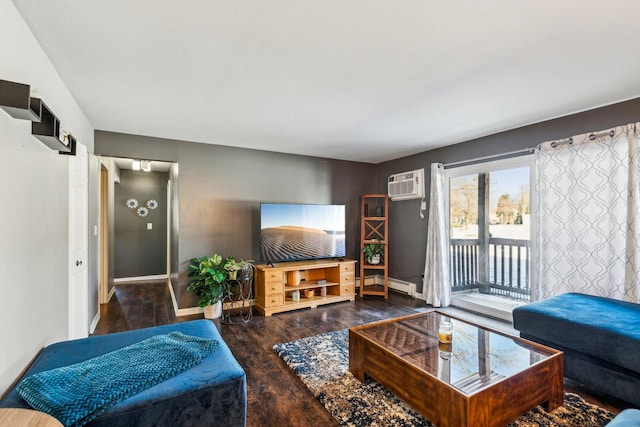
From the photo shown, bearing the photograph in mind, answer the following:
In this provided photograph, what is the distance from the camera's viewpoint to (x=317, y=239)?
449 centimetres

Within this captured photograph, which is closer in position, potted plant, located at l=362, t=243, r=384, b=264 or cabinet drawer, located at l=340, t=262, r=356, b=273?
cabinet drawer, located at l=340, t=262, r=356, b=273

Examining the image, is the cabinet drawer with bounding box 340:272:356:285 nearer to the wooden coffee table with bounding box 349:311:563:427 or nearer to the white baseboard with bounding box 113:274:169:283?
the wooden coffee table with bounding box 349:311:563:427

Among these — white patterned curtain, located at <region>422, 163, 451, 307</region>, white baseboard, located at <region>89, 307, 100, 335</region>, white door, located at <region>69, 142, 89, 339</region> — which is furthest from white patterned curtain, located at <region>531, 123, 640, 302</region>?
white baseboard, located at <region>89, 307, 100, 335</region>

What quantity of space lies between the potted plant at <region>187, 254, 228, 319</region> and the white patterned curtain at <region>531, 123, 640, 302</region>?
11.8 feet

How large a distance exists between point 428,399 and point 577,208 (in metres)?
2.48

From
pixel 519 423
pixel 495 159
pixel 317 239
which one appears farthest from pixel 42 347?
pixel 495 159

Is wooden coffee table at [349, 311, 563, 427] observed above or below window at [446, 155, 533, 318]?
below

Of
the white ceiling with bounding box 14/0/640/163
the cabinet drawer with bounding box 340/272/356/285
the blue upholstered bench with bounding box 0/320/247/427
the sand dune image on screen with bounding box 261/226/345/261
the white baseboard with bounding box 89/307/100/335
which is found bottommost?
the white baseboard with bounding box 89/307/100/335

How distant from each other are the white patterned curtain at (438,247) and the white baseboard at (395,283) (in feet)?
1.52

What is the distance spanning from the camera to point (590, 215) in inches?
110

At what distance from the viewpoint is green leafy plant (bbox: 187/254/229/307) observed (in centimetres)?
359

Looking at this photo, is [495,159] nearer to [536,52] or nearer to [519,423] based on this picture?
[536,52]

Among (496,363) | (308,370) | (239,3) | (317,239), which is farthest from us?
(317,239)

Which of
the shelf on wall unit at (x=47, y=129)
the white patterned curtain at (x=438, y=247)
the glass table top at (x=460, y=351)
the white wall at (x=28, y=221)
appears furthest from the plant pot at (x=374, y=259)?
the shelf on wall unit at (x=47, y=129)
